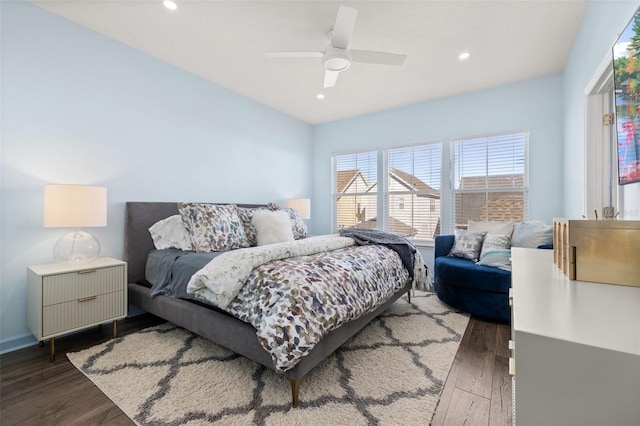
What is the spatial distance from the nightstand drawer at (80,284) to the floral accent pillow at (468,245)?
3424 millimetres

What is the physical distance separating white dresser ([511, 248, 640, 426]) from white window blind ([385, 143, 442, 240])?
3687mm

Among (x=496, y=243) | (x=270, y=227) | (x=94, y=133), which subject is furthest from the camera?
(x=270, y=227)

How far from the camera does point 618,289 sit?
815 mm

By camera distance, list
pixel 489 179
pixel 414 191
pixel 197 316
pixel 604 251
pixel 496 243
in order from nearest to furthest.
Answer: pixel 604 251, pixel 197 316, pixel 496 243, pixel 489 179, pixel 414 191

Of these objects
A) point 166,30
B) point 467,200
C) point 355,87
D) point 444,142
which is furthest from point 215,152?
point 467,200

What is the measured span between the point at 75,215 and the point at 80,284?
53cm

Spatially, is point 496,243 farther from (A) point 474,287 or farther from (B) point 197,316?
(B) point 197,316

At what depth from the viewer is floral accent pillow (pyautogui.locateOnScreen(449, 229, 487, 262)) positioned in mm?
3098

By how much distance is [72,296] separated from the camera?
2049mm

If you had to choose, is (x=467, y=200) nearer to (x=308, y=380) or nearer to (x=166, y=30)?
(x=308, y=380)

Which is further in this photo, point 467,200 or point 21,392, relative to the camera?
point 467,200

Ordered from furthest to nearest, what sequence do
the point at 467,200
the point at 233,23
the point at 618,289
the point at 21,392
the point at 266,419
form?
the point at 467,200 < the point at 233,23 < the point at 21,392 < the point at 266,419 < the point at 618,289

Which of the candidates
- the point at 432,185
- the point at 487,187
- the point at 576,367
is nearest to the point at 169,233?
the point at 576,367

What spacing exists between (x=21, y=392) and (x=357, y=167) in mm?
4481
